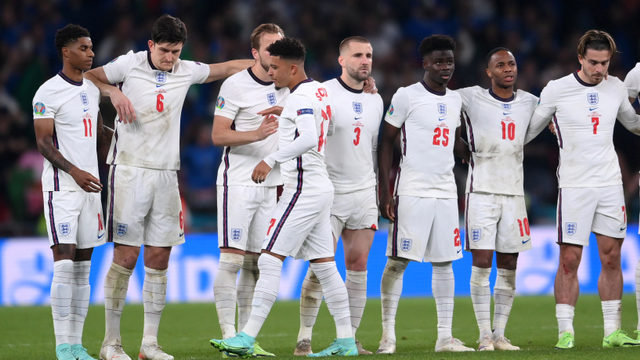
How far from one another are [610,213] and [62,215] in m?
4.50

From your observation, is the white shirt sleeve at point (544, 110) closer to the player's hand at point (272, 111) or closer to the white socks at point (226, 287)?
the player's hand at point (272, 111)

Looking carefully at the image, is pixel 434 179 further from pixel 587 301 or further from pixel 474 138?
pixel 587 301

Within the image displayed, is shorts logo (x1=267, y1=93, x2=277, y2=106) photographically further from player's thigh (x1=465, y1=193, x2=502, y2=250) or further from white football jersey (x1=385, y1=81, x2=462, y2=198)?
player's thigh (x1=465, y1=193, x2=502, y2=250)

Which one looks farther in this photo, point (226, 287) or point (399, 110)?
point (399, 110)

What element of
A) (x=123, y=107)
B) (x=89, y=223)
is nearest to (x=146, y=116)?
(x=123, y=107)

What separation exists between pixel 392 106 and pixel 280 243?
1.68 meters

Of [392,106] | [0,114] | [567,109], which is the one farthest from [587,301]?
[0,114]

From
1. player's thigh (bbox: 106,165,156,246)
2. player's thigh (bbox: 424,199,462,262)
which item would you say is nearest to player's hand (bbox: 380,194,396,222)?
player's thigh (bbox: 424,199,462,262)

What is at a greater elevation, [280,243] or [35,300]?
[280,243]

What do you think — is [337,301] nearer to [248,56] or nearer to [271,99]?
[271,99]

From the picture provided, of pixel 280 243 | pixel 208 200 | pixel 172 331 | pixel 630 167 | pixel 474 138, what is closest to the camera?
pixel 280 243

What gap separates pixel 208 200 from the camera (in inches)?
531

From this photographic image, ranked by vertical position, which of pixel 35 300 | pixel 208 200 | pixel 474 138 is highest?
pixel 474 138

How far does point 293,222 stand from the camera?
6152 mm
